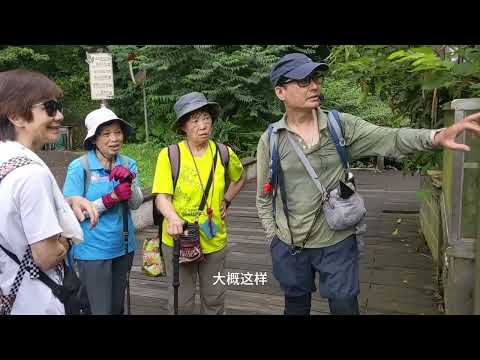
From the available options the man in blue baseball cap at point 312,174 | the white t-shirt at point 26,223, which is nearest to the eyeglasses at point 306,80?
the man in blue baseball cap at point 312,174

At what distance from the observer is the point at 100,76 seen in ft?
25.5

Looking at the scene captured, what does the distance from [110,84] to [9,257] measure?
6.33 metres

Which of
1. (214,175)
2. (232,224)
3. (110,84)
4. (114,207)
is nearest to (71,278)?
(114,207)

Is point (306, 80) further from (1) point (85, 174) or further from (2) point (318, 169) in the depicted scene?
(1) point (85, 174)

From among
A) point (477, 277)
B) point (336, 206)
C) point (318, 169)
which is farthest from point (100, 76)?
point (477, 277)

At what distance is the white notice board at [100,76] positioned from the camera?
773 centimetres

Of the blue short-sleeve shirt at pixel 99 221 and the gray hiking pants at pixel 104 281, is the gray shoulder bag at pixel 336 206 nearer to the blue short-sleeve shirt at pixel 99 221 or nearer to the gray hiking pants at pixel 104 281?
the blue short-sleeve shirt at pixel 99 221

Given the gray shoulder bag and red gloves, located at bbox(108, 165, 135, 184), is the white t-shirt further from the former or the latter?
the gray shoulder bag

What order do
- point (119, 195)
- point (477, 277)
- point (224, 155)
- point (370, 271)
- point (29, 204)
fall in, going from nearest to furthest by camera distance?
point (29, 204), point (477, 277), point (119, 195), point (224, 155), point (370, 271)

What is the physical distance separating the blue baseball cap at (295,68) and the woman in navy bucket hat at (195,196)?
2.05ft

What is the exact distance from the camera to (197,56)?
12688 mm

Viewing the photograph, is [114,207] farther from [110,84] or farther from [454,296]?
[110,84]

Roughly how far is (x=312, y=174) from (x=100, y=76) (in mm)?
5790

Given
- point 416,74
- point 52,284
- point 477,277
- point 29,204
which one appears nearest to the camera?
point 29,204
